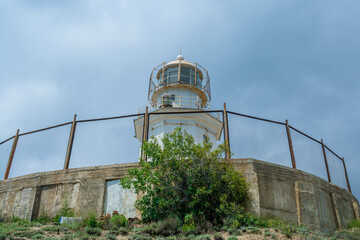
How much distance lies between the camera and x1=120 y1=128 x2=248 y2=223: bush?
9.08 m

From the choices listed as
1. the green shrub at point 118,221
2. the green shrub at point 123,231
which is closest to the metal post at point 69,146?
the green shrub at point 118,221

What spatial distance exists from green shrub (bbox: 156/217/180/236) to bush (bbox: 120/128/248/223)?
0.53 metres

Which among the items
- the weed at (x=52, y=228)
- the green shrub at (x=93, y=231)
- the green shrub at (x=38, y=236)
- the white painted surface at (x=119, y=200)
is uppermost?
the white painted surface at (x=119, y=200)

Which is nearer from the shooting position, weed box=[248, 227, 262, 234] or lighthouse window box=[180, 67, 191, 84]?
weed box=[248, 227, 262, 234]

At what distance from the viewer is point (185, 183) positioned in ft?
31.2

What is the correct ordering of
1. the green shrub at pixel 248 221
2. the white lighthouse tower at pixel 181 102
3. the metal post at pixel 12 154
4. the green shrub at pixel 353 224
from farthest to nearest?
the white lighthouse tower at pixel 181 102, the metal post at pixel 12 154, the green shrub at pixel 353 224, the green shrub at pixel 248 221

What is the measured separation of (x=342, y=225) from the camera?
37.7ft

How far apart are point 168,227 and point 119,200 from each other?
254 cm

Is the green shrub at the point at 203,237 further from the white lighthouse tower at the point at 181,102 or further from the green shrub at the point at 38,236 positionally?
the white lighthouse tower at the point at 181,102

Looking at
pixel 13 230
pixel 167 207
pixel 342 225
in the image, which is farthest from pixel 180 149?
pixel 342 225

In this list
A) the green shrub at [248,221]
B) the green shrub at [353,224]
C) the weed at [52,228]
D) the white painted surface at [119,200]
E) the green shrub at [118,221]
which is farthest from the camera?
the green shrub at [353,224]

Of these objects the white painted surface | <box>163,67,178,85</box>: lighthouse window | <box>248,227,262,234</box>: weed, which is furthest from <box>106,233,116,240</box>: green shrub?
<box>163,67,178,85</box>: lighthouse window

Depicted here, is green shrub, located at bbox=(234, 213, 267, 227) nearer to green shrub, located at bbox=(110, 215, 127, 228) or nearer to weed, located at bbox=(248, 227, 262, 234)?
weed, located at bbox=(248, 227, 262, 234)

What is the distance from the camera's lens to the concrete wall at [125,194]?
32.9 feet
